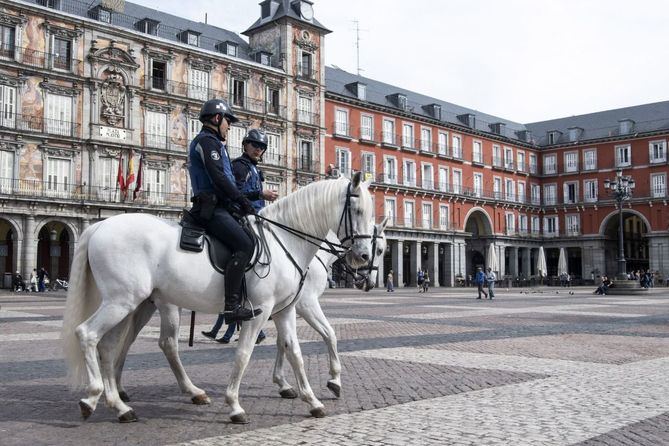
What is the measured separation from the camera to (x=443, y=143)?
2176 inches

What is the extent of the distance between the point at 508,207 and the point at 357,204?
58113 millimetres

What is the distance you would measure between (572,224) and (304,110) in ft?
103

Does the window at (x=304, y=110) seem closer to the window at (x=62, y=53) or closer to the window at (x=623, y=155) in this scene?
the window at (x=62, y=53)

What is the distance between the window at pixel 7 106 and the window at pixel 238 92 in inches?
524

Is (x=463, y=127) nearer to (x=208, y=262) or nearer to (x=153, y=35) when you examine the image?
(x=153, y=35)

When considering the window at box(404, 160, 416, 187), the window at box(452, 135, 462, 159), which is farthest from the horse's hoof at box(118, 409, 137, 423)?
the window at box(452, 135, 462, 159)

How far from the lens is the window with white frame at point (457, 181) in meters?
56.1

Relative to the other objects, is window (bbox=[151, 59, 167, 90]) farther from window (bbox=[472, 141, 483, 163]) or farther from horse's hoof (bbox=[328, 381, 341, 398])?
horse's hoof (bbox=[328, 381, 341, 398])

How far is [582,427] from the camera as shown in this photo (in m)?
4.62

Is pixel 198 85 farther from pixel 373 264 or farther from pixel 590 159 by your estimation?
pixel 590 159

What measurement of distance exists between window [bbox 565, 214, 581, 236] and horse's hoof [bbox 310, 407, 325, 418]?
6146cm

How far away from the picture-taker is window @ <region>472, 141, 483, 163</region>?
190 feet

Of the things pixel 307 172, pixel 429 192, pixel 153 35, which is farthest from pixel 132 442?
pixel 429 192

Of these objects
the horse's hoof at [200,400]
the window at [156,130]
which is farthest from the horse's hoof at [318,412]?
the window at [156,130]
